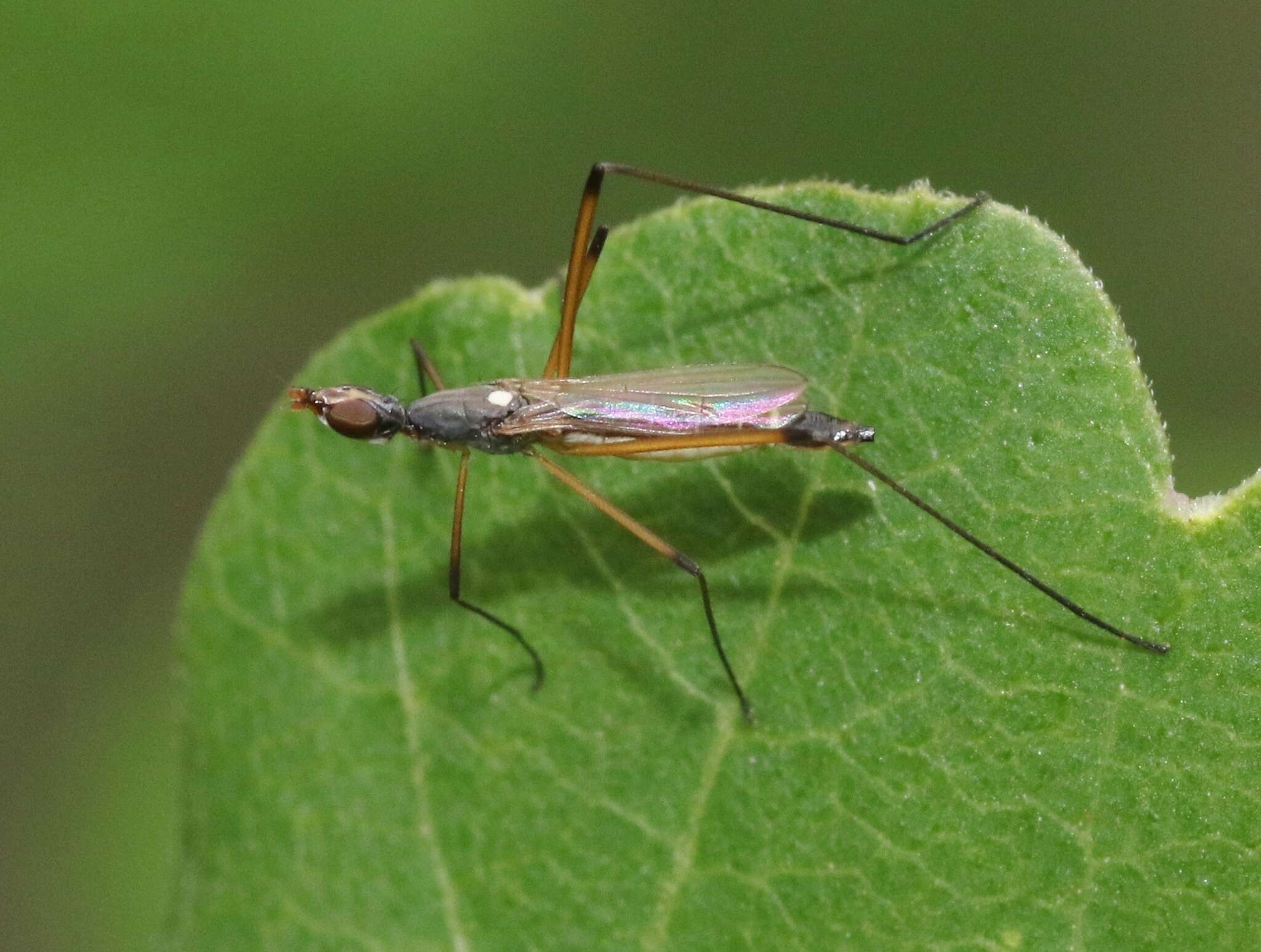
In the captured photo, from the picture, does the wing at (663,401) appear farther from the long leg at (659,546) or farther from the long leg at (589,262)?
the long leg at (589,262)

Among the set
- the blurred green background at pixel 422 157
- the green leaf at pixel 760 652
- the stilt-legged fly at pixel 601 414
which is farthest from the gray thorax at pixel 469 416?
the blurred green background at pixel 422 157

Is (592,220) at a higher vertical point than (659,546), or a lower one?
higher

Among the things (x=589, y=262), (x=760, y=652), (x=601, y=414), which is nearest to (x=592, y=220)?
(x=589, y=262)

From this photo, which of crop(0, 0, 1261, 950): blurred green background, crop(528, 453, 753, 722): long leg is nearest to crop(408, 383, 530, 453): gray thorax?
crop(528, 453, 753, 722): long leg

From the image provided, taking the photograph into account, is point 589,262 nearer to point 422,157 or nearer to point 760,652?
point 760,652

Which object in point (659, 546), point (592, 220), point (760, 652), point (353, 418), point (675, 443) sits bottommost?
point (760, 652)

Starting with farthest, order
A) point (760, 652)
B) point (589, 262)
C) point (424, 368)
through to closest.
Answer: point (424, 368) < point (589, 262) < point (760, 652)

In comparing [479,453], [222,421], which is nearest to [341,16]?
[222,421]

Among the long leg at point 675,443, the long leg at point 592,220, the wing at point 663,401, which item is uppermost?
the long leg at point 592,220
